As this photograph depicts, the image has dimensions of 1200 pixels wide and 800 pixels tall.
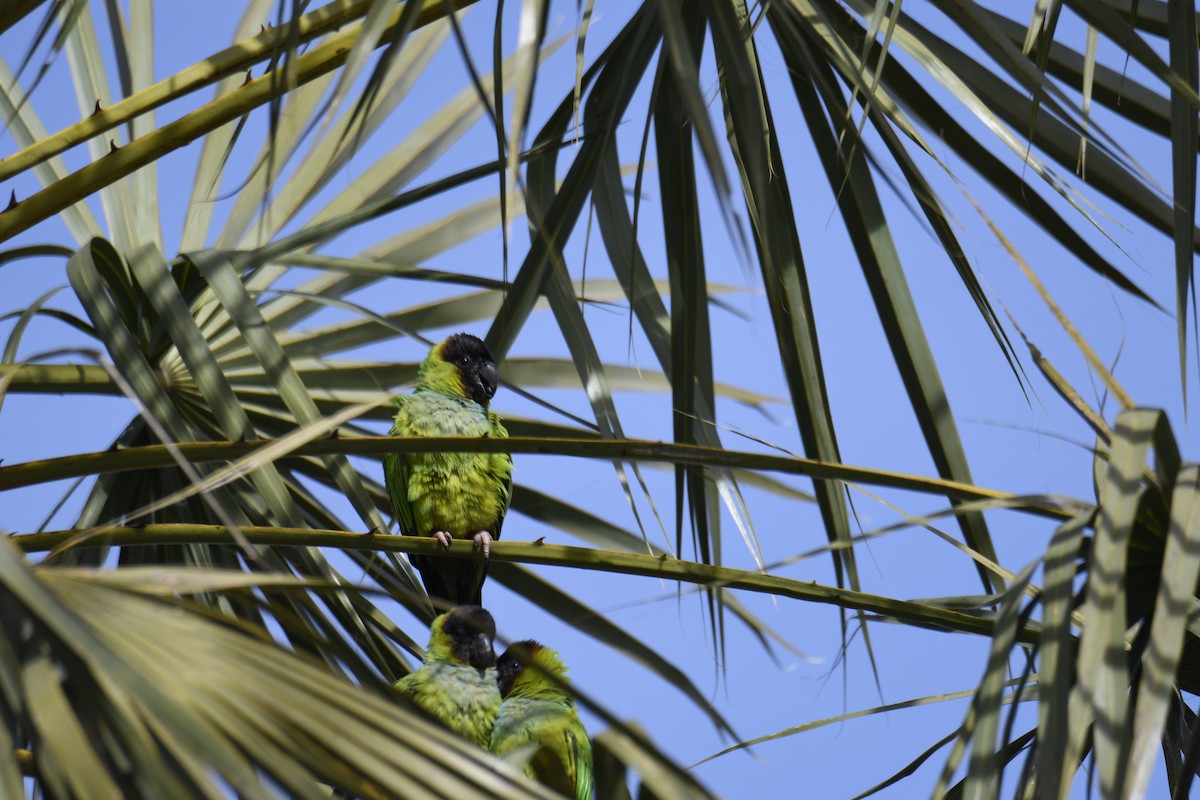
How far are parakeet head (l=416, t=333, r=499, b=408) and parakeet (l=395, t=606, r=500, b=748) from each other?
2.32 ft

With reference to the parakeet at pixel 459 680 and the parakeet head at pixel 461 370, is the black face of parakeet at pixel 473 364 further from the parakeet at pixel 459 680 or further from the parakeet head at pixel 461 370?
the parakeet at pixel 459 680

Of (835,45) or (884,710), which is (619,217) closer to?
(835,45)

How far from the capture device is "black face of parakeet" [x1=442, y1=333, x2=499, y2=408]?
10.8ft

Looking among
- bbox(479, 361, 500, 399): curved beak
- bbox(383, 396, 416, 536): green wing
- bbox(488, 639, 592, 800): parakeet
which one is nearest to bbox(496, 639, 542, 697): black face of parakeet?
bbox(488, 639, 592, 800): parakeet

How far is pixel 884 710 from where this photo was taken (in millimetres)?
1839

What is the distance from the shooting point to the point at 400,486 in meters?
3.00

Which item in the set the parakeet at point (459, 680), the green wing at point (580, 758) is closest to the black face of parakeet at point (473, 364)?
the parakeet at point (459, 680)

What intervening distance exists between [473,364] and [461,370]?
38 mm

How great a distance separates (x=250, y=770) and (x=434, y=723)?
0.63 ft

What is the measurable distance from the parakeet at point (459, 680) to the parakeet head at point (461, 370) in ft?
2.32

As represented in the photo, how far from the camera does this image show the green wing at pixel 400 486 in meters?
2.99

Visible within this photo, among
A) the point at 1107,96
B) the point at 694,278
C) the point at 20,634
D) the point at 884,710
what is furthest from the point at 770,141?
the point at 20,634

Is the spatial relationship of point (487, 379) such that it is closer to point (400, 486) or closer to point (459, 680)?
point (400, 486)

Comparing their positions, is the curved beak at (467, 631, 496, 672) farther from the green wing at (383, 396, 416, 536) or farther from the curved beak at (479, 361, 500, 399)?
the curved beak at (479, 361, 500, 399)
